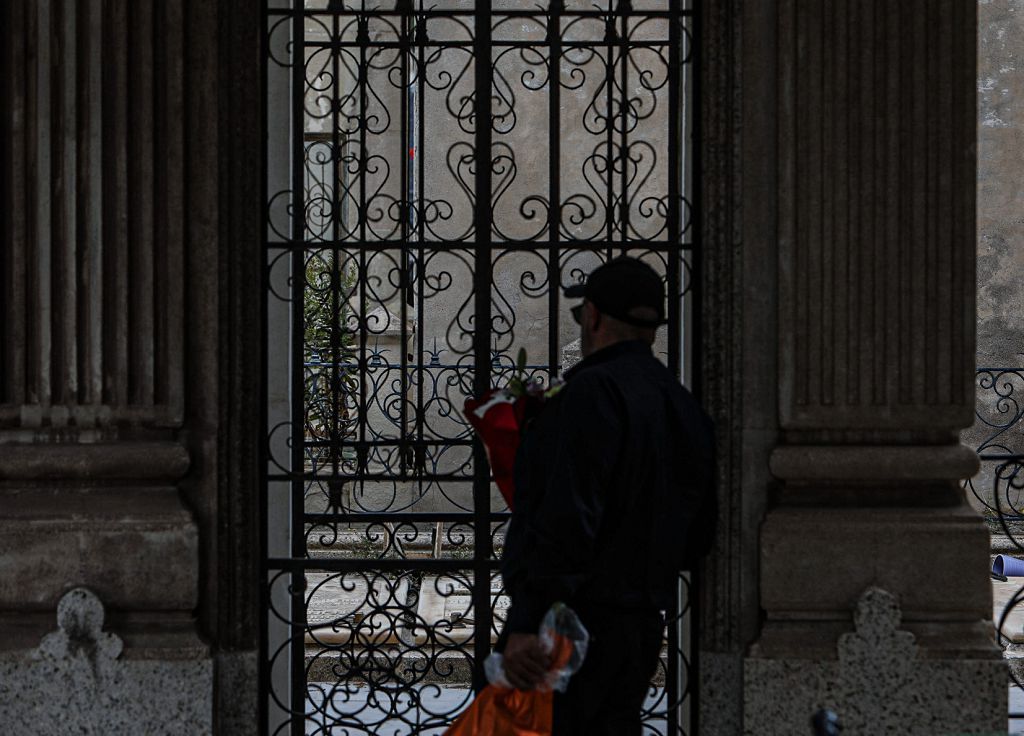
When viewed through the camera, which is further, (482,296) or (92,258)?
(482,296)

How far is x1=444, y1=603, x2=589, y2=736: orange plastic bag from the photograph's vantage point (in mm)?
3051

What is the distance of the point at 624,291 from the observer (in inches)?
132

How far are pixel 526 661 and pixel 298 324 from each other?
2.14 m

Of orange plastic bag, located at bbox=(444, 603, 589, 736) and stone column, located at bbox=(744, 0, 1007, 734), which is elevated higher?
stone column, located at bbox=(744, 0, 1007, 734)

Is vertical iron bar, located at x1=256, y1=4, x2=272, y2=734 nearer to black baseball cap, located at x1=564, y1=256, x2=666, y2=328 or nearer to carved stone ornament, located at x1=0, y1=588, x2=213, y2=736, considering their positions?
carved stone ornament, located at x1=0, y1=588, x2=213, y2=736

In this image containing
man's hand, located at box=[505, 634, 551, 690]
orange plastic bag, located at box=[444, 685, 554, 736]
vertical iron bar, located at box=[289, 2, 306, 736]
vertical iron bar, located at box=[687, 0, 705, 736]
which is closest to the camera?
man's hand, located at box=[505, 634, 551, 690]

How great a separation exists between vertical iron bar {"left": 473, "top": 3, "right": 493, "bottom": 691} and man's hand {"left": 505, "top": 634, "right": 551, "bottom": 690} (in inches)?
62.6

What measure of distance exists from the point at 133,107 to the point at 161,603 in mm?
1763

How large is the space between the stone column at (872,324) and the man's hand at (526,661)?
149cm

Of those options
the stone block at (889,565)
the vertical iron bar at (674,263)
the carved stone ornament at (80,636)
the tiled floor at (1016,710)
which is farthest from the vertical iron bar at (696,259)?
the carved stone ornament at (80,636)

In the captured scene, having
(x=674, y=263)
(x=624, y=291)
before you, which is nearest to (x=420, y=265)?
(x=674, y=263)

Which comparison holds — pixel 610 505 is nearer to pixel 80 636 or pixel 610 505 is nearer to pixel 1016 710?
pixel 80 636

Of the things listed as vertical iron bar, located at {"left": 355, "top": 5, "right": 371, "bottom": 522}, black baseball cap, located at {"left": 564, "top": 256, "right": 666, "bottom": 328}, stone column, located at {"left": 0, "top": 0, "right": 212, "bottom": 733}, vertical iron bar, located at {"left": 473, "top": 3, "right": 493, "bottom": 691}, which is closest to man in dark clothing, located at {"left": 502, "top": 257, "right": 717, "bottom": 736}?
black baseball cap, located at {"left": 564, "top": 256, "right": 666, "bottom": 328}

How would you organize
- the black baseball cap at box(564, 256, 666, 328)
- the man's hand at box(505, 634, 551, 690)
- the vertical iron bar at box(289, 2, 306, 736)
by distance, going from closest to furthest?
the man's hand at box(505, 634, 551, 690) → the black baseball cap at box(564, 256, 666, 328) → the vertical iron bar at box(289, 2, 306, 736)
